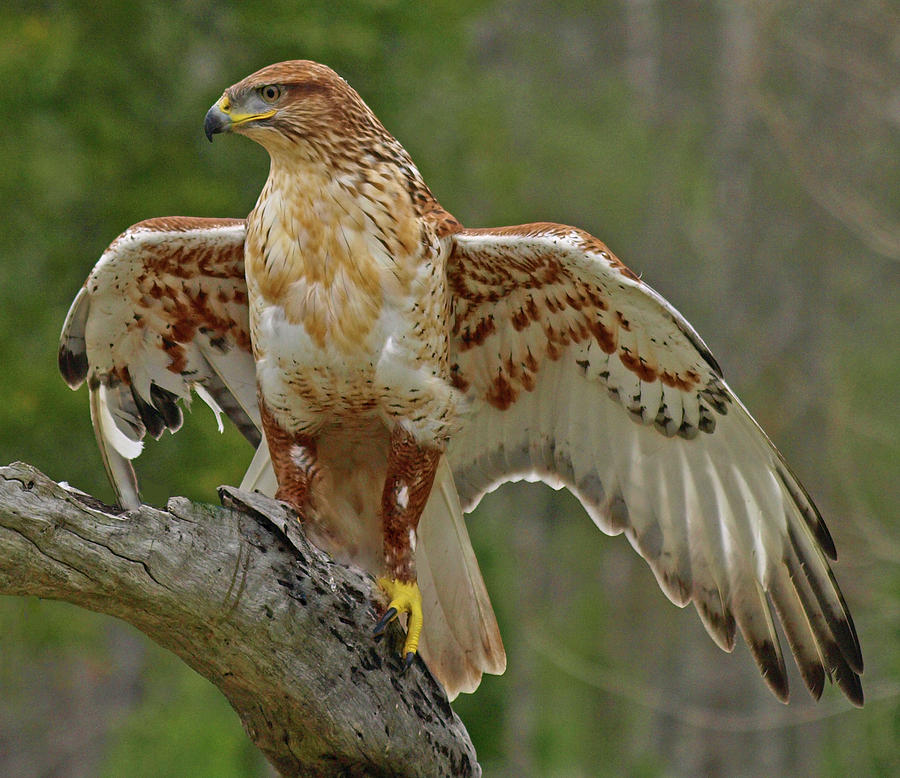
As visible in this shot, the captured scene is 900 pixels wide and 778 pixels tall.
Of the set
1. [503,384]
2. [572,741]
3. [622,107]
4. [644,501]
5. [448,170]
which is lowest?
[572,741]

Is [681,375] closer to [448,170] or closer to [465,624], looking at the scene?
[465,624]

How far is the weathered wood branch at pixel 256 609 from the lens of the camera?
369 centimetres

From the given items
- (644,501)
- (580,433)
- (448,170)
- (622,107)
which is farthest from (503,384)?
(622,107)

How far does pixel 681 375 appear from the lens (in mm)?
4801

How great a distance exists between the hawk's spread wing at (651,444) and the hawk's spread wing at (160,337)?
0.89 meters

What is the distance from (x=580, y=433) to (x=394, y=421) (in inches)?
36.9

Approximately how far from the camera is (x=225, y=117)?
4.41 metres

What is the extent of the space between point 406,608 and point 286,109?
5.89 ft

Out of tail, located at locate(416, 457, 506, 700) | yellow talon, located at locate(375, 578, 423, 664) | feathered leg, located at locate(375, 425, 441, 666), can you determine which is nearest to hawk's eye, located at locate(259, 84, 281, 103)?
feathered leg, located at locate(375, 425, 441, 666)

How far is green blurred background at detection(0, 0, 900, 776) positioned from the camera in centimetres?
864

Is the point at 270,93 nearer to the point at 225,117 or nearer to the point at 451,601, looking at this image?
the point at 225,117

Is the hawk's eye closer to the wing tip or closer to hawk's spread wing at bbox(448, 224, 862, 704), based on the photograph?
hawk's spread wing at bbox(448, 224, 862, 704)

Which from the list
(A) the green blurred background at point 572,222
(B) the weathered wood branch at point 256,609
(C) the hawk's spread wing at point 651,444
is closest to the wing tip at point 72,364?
(B) the weathered wood branch at point 256,609

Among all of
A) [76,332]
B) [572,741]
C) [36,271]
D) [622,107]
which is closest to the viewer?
A: [76,332]
